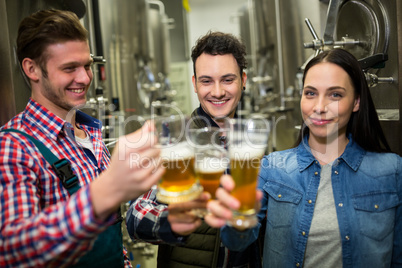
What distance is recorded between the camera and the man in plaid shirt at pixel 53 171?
0.80 metres

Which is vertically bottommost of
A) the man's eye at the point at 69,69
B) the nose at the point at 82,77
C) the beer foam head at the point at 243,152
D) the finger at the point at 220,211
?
the finger at the point at 220,211

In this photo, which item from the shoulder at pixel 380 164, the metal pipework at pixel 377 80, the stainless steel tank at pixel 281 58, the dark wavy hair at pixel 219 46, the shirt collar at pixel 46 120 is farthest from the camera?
the stainless steel tank at pixel 281 58

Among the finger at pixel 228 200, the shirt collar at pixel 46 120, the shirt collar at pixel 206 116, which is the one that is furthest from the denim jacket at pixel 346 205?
the shirt collar at pixel 46 120

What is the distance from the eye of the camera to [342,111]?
1413 millimetres

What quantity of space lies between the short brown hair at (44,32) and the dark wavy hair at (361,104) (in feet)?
3.28

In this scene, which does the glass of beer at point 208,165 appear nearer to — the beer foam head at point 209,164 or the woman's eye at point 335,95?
the beer foam head at point 209,164

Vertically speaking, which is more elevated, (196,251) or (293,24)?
(293,24)

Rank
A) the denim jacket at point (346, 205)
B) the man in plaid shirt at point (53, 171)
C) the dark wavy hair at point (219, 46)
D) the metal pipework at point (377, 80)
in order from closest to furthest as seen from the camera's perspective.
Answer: the man in plaid shirt at point (53, 171) → the denim jacket at point (346, 205) → the dark wavy hair at point (219, 46) → the metal pipework at point (377, 80)

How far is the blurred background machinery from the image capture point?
1781mm

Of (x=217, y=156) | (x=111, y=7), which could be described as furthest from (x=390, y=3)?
(x=111, y=7)

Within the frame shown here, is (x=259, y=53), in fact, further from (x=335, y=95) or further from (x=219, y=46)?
(x=335, y=95)

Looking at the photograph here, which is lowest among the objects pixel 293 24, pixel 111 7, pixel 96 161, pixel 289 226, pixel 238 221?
pixel 289 226

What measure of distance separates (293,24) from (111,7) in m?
1.94

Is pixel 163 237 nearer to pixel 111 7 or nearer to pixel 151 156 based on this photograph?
pixel 151 156
